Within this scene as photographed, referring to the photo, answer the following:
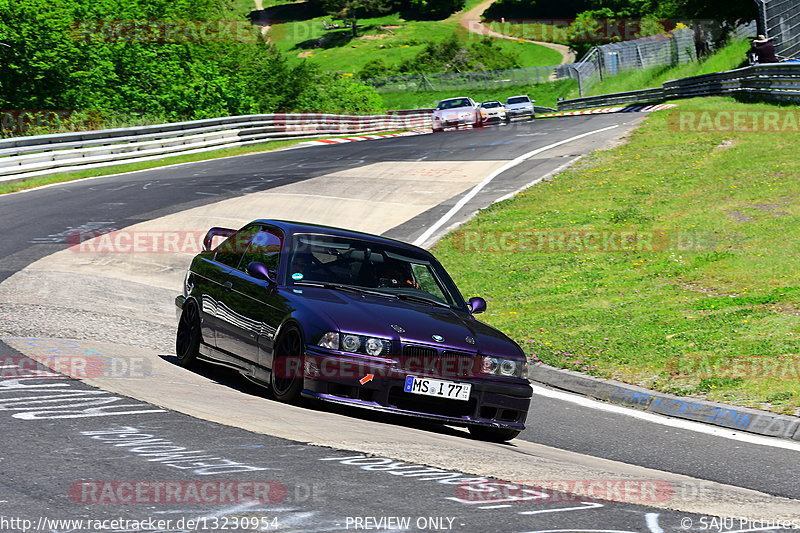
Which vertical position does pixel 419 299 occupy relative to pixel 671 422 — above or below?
above

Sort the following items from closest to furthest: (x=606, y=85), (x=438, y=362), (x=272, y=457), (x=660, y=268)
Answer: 1. (x=272, y=457)
2. (x=438, y=362)
3. (x=660, y=268)
4. (x=606, y=85)

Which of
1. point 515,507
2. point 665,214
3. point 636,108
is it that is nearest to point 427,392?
point 515,507

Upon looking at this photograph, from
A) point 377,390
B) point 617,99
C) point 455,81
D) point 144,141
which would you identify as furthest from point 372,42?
point 377,390

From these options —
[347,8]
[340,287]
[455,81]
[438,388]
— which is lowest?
[438,388]

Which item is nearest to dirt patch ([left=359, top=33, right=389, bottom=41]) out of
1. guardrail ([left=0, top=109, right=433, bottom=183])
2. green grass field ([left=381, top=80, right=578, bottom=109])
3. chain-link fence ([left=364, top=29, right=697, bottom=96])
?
chain-link fence ([left=364, top=29, right=697, bottom=96])

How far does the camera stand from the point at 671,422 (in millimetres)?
9117

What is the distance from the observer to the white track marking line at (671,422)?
8.34 metres

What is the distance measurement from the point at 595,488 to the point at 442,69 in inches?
3931

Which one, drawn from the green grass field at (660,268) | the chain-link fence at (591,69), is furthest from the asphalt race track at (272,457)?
the chain-link fence at (591,69)

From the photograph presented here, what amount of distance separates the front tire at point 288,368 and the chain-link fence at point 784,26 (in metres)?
36.5

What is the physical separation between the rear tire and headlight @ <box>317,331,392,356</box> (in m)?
1.05

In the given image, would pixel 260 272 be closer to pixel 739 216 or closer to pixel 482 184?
pixel 739 216

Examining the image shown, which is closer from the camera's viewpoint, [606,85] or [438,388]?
[438,388]

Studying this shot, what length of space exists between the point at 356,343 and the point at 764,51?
33541 millimetres
